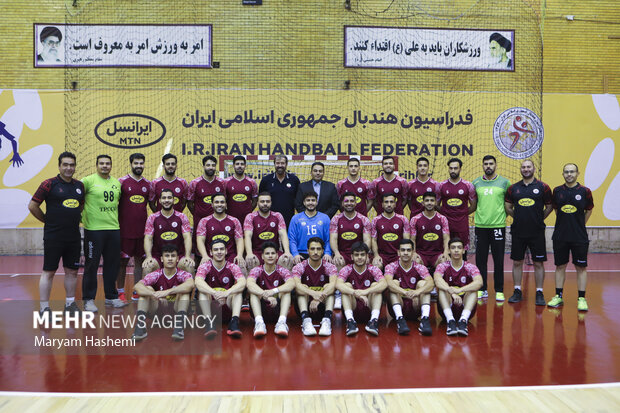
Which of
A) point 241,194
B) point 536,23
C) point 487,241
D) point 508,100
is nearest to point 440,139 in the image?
point 508,100

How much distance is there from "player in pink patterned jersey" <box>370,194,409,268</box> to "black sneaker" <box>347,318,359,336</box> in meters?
1.32

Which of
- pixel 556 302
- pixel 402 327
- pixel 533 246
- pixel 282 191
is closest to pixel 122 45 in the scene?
pixel 282 191

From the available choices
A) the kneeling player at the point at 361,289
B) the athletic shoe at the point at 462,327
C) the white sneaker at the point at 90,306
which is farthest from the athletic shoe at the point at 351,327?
the white sneaker at the point at 90,306

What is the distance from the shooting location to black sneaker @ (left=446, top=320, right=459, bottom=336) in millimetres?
5430

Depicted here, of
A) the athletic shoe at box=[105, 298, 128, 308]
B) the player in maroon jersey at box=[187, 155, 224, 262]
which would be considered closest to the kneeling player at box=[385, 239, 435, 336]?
the player in maroon jersey at box=[187, 155, 224, 262]

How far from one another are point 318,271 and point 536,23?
32.8 feet

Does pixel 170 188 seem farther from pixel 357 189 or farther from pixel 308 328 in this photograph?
pixel 308 328

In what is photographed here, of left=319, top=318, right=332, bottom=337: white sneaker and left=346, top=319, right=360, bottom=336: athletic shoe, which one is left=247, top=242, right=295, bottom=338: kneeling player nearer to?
left=319, top=318, right=332, bottom=337: white sneaker

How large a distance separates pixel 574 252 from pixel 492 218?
119 cm

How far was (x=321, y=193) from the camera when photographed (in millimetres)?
7227

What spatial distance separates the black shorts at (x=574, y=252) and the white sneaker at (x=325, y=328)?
11.7 ft

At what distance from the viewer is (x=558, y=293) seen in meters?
6.95

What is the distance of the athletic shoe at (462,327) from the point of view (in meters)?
5.40

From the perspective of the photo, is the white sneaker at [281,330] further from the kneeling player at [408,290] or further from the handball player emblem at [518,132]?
the handball player emblem at [518,132]
